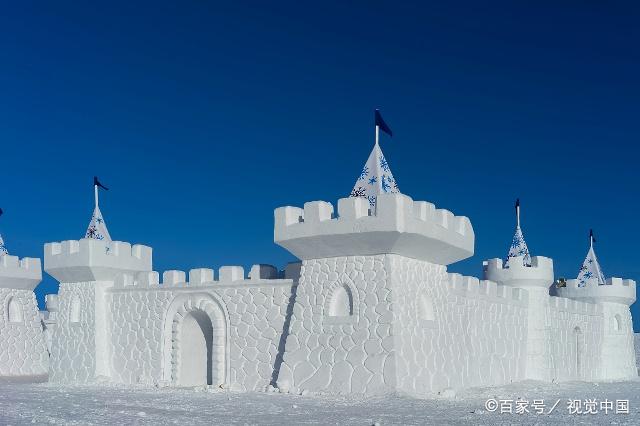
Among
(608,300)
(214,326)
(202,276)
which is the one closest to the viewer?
(214,326)

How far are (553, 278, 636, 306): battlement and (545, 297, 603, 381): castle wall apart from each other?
1.22 ft

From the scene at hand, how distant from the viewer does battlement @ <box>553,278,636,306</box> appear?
78.5ft

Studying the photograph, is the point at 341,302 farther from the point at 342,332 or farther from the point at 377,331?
the point at 377,331

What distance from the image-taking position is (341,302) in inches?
602

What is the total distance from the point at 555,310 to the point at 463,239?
6.87 meters

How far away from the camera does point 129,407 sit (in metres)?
11.9

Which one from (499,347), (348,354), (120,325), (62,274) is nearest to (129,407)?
(348,354)

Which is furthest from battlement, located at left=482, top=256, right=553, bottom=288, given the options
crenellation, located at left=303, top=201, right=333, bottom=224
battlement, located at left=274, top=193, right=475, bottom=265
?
crenellation, located at left=303, top=201, right=333, bottom=224

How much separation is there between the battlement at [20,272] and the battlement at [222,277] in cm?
538

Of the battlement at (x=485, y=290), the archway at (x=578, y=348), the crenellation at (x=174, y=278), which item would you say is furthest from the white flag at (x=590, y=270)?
the crenellation at (x=174, y=278)

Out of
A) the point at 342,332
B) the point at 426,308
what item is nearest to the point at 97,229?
the point at 342,332

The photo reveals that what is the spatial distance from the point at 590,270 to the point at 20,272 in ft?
57.5

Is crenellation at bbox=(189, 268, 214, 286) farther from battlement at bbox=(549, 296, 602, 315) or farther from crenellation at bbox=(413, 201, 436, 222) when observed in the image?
battlement at bbox=(549, 296, 602, 315)

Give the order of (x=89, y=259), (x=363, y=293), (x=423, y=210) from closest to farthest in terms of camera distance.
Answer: (x=423, y=210) → (x=363, y=293) → (x=89, y=259)
